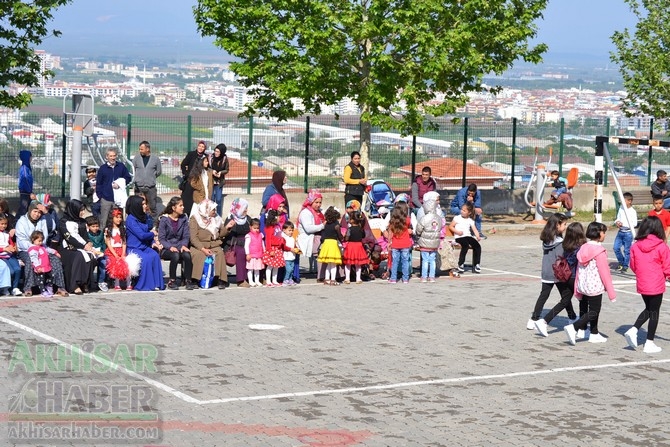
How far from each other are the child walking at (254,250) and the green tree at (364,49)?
795 centimetres

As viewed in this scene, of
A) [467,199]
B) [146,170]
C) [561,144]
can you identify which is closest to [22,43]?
[146,170]

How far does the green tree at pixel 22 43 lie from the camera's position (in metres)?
23.7

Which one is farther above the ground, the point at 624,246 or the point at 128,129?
the point at 128,129

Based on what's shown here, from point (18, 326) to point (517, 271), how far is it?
32.5ft

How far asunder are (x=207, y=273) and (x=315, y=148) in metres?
10.1

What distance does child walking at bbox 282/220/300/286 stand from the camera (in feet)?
66.2

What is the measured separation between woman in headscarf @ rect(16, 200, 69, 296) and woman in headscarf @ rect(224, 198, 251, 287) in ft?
9.26

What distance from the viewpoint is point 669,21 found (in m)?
34.2

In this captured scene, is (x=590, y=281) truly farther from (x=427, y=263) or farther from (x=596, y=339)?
(x=427, y=263)

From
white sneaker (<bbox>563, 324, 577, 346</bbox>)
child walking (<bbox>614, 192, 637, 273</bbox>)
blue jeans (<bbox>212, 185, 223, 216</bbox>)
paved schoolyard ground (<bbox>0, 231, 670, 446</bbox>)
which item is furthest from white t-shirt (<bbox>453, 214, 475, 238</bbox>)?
white sneaker (<bbox>563, 324, 577, 346</bbox>)

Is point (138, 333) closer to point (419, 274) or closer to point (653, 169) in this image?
point (419, 274)

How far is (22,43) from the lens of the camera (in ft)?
79.8

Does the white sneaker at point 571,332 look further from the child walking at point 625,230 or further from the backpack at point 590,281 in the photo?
the child walking at point 625,230

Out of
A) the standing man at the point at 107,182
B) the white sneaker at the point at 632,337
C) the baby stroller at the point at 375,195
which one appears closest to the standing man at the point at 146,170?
the standing man at the point at 107,182
